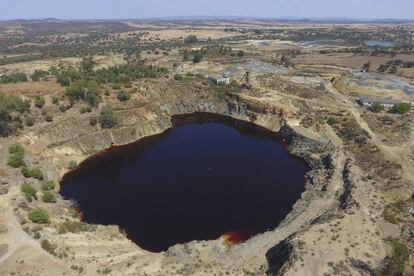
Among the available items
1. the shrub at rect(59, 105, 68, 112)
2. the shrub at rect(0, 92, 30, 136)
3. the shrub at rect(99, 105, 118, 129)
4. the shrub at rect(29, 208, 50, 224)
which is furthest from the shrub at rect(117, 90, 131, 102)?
the shrub at rect(29, 208, 50, 224)

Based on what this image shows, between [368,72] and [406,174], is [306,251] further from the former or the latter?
[368,72]

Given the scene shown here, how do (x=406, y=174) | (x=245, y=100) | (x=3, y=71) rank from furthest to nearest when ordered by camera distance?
(x=3, y=71)
(x=245, y=100)
(x=406, y=174)

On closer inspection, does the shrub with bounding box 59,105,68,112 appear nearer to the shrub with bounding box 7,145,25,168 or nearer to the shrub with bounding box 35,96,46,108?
the shrub with bounding box 35,96,46,108

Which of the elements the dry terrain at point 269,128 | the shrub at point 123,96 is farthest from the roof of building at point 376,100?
the shrub at point 123,96

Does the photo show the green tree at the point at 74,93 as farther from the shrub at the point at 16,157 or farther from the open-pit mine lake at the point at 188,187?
the shrub at the point at 16,157

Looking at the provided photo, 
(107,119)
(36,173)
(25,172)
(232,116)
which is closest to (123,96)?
(107,119)

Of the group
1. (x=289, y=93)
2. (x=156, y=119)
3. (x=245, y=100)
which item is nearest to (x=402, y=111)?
(x=289, y=93)

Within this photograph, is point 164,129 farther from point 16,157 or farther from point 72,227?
point 72,227
